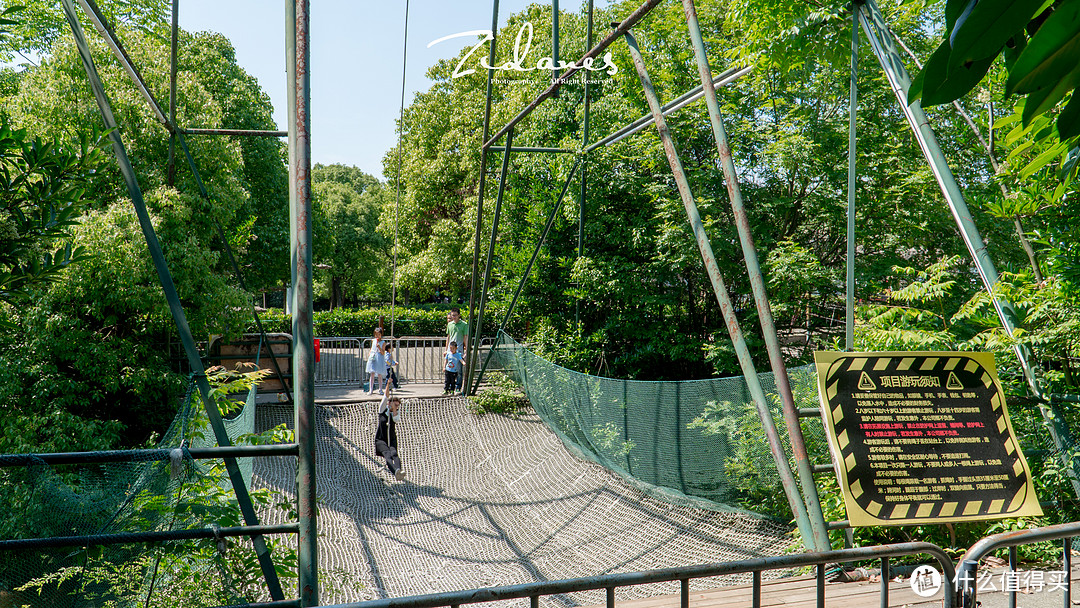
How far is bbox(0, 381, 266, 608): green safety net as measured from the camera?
3.07m

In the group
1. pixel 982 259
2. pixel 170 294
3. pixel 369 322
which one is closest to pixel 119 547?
pixel 170 294

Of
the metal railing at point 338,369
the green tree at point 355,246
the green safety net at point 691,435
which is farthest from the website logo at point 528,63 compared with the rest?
the green tree at point 355,246

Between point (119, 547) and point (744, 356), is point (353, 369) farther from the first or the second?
point (744, 356)

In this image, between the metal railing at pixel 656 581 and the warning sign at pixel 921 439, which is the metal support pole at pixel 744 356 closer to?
the warning sign at pixel 921 439

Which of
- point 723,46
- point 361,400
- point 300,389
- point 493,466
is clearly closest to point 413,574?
point 493,466

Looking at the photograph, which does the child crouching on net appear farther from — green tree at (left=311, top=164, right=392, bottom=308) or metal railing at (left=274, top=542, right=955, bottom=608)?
green tree at (left=311, top=164, right=392, bottom=308)

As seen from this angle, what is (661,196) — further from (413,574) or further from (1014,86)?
(1014,86)

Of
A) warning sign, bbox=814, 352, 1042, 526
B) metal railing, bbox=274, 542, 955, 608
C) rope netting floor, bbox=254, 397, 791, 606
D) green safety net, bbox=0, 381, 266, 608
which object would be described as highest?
warning sign, bbox=814, 352, 1042, 526

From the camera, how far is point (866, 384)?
3.16 m

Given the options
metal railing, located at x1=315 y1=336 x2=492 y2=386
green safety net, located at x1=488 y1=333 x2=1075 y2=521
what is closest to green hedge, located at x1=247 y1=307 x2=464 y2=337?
metal railing, located at x1=315 y1=336 x2=492 y2=386

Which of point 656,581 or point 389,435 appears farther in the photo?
point 389,435

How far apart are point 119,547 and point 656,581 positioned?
274 cm

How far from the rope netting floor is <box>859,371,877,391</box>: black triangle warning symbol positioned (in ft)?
6.21

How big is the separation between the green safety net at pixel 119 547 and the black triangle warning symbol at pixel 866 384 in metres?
3.12
